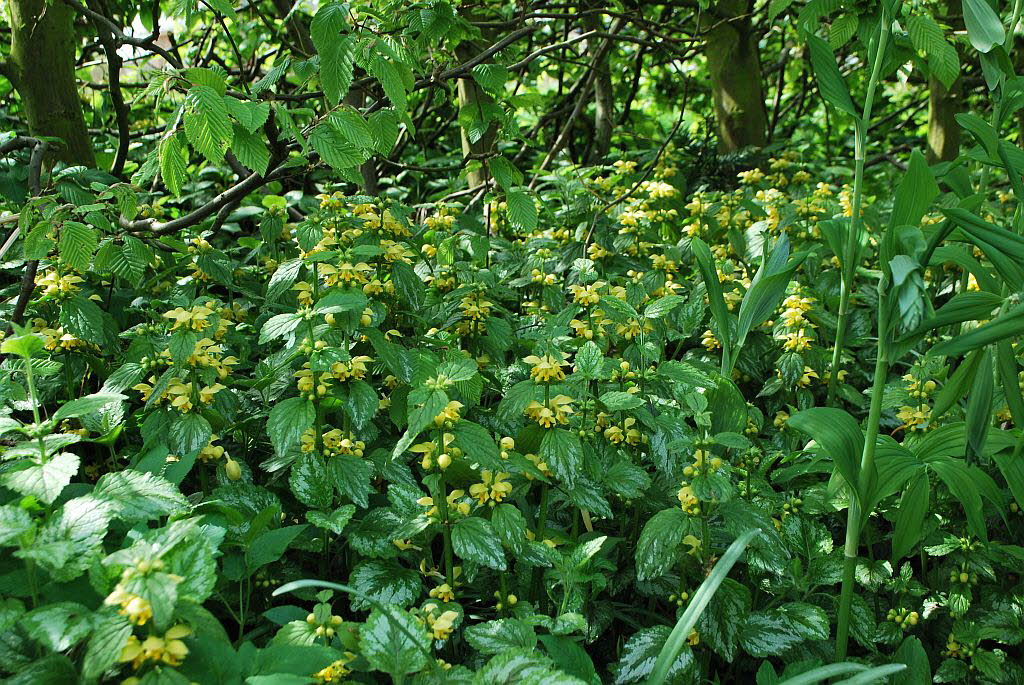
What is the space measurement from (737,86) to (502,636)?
3.34 metres

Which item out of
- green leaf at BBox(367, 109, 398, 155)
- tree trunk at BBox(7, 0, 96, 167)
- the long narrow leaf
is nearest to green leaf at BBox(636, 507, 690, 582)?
the long narrow leaf

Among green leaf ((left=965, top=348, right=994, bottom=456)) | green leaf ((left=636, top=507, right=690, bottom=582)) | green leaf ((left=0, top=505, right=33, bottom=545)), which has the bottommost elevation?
green leaf ((left=636, top=507, right=690, bottom=582))

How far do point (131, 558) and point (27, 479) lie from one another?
289 millimetres

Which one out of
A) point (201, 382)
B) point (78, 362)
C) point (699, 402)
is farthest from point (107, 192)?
point (699, 402)

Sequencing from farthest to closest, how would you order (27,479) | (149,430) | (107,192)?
(107,192)
(149,430)
(27,479)

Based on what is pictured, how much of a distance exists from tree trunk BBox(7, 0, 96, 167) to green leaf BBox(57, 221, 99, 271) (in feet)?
2.69

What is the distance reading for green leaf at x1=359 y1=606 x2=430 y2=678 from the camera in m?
1.10

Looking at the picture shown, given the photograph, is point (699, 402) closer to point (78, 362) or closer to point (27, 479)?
point (27, 479)

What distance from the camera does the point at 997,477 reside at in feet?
6.04

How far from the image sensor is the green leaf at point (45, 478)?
113cm

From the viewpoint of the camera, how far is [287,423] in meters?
1.48

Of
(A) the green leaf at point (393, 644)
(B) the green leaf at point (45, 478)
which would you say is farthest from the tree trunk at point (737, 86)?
(B) the green leaf at point (45, 478)

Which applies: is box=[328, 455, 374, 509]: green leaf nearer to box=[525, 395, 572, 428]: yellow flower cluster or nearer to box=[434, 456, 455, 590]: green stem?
box=[434, 456, 455, 590]: green stem

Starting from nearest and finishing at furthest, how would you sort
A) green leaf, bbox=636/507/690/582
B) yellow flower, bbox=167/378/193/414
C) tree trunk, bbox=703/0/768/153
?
green leaf, bbox=636/507/690/582 → yellow flower, bbox=167/378/193/414 → tree trunk, bbox=703/0/768/153
